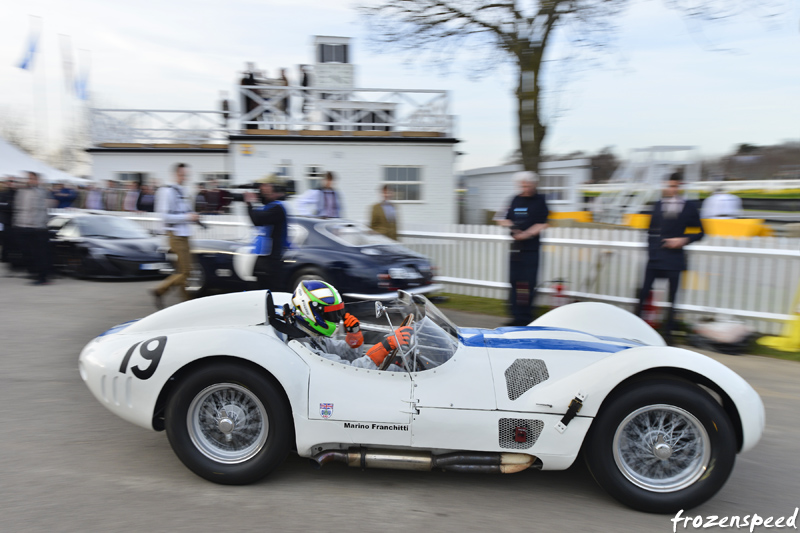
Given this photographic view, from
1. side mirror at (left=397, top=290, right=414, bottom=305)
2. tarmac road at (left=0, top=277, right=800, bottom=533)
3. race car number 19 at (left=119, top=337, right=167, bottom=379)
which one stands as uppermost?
side mirror at (left=397, top=290, right=414, bottom=305)

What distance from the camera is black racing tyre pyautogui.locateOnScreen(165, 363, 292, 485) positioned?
10.0 feet

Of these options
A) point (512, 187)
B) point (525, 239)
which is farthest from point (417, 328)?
point (512, 187)

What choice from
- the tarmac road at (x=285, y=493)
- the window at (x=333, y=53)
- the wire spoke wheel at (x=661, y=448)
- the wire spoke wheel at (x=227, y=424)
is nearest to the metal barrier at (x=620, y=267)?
the tarmac road at (x=285, y=493)

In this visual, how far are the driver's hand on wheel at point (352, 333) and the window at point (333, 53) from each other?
17.0m

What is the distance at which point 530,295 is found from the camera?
21.5 feet

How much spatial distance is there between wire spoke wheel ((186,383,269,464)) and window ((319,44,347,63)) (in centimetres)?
1751

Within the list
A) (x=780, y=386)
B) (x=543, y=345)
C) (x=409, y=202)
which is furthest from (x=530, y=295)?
(x=409, y=202)

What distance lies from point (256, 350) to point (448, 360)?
1063mm

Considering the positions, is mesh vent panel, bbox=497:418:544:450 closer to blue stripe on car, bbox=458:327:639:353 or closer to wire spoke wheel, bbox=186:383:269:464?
blue stripe on car, bbox=458:327:639:353

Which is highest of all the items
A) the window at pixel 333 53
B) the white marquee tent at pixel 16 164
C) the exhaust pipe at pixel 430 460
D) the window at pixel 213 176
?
the window at pixel 333 53

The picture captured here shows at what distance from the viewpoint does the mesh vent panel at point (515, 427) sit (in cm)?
293

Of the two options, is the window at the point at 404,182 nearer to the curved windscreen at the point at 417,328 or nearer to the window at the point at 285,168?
the window at the point at 285,168

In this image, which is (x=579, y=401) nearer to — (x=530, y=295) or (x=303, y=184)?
(x=530, y=295)

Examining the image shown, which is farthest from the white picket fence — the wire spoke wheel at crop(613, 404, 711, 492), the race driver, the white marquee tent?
the white marquee tent
